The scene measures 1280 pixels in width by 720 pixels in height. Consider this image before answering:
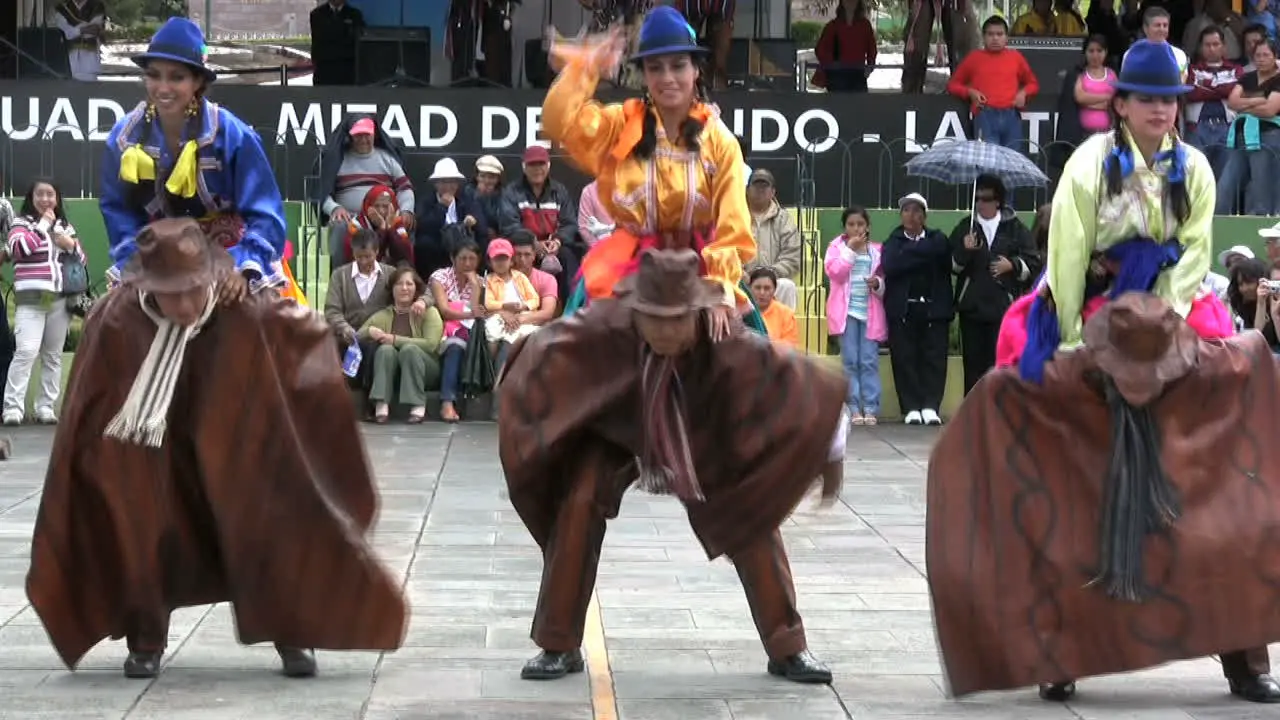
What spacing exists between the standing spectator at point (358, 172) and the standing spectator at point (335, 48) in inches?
136

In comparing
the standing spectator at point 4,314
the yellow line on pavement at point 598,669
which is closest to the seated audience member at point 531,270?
the standing spectator at point 4,314

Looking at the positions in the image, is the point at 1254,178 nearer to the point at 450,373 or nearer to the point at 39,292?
the point at 450,373

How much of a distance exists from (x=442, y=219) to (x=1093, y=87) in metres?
5.81

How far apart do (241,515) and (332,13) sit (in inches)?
577

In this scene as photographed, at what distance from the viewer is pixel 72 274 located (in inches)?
622

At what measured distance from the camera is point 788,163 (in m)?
19.3

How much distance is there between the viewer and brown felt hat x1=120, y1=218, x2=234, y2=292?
21.0 feet

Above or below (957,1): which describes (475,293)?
below

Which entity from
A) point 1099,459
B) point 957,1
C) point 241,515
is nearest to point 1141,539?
point 1099,459

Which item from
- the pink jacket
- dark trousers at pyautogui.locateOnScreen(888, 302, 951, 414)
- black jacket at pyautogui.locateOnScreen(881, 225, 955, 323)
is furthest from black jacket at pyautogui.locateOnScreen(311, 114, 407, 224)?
dark trousers at pyautogui.locateOnScreen(888, 302, 951, 414)

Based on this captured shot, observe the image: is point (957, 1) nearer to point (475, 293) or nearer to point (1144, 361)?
point (475, 293)

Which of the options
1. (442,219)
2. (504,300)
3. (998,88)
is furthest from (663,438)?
(998,88)

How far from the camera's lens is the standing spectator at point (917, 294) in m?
16.4

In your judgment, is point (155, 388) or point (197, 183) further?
point (197, 183)
